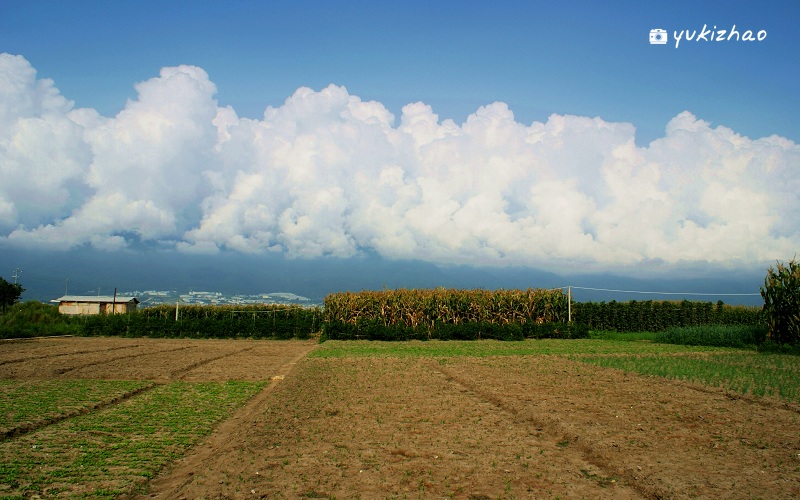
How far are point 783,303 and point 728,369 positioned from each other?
904 centimetres

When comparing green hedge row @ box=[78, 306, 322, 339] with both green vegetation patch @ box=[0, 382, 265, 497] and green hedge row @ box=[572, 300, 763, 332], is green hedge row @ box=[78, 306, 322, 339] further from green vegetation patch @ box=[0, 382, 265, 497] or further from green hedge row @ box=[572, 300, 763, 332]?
green vegetation patch @ box=[0, 382, 265, 497]

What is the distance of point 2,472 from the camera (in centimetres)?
608

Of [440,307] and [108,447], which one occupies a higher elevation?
[440,307]

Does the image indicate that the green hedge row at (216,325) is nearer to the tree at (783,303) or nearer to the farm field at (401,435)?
the farm field at (401,435)

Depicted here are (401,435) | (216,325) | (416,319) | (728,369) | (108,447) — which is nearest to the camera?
(108,447)

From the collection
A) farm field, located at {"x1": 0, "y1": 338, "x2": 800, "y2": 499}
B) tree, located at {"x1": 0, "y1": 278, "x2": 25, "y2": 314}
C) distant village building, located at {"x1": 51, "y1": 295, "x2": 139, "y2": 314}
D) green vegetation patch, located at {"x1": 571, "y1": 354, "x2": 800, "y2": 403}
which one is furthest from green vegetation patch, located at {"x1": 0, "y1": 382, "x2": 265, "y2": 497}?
distant village building, located at {"x1": 51, "y1": 295, "x2": 139, "y2": 314}

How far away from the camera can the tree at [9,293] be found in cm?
4906

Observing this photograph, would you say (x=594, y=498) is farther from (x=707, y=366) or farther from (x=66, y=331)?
(x=66, y=331)

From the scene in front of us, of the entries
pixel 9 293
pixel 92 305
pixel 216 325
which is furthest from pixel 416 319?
pixel 92 305

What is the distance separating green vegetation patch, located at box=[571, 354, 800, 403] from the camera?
11523 millimetres

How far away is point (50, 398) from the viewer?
10688 millimetres

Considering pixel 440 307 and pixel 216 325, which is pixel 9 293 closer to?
pixel 216 325

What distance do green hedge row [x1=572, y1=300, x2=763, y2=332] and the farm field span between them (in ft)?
63.8

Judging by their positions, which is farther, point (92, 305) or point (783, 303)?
point (92, 305)
